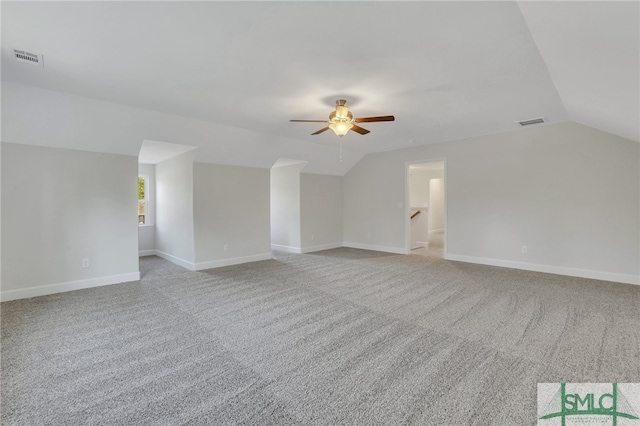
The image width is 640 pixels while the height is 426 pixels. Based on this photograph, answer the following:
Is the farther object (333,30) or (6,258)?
(6,258)

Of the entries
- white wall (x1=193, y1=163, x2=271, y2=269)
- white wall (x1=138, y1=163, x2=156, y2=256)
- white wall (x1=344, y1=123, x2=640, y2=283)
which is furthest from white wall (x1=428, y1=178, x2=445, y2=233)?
white wall (x1=138, y1=163, x2=156, y2=256)

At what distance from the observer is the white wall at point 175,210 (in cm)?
539

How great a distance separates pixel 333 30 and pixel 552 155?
Answer: 4.72 metres

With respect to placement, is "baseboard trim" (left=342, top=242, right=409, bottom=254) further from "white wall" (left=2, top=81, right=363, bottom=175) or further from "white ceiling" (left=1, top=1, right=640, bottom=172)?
"white ceiling" (left=1, top=1, right=640, bottom=172)

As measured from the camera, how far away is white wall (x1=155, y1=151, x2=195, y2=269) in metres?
5.39

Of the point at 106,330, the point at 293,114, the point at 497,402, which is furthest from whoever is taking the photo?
the point at 293,114

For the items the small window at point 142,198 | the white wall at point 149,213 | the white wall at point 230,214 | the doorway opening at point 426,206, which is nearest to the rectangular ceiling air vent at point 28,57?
the white wall at point 230,214

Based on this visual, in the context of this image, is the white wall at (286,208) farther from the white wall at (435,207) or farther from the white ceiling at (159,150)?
the white wall at (435,207)

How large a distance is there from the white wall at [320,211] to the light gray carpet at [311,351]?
10.3 ft

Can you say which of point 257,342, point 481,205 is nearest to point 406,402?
point 257,342

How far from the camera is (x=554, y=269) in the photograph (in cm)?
481

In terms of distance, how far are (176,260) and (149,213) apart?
1811mm

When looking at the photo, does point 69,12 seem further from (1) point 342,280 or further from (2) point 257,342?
(1) point 342,280

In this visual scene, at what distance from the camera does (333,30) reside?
2131 millimetres
